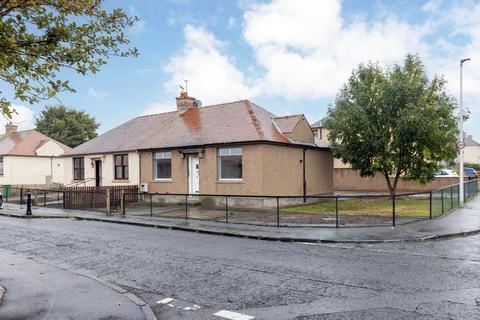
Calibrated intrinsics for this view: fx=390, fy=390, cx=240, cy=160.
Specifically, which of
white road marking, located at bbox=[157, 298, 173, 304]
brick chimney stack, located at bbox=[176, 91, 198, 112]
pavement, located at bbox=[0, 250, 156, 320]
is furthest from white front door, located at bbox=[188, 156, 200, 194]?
white road marking, located at bbox=[157, 298, 173, 304]

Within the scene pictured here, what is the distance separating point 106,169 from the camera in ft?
91.5

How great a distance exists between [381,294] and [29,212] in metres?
17.8

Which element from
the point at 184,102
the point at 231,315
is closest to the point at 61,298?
the point at 231,315

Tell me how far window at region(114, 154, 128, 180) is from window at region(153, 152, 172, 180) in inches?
116

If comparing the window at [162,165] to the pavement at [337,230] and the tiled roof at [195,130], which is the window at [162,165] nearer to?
the tiled roof at [195,130]

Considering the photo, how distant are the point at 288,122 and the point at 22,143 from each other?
29.9m

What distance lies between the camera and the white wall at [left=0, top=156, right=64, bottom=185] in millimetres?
37250

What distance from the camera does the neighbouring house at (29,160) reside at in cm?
3738

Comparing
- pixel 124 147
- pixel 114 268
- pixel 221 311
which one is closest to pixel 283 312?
pixel 221 311

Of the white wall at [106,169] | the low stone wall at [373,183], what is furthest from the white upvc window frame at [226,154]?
the low stone wall at [373,183]

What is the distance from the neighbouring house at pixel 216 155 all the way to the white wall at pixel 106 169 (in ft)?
0.22

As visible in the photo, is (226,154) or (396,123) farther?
(396,123)

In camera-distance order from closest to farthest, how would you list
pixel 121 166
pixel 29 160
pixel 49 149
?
pixel 121 166 < pixel 29 160 < pixel 49 149

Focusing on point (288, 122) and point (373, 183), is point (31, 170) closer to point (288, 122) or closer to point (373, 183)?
point (288, 122)
